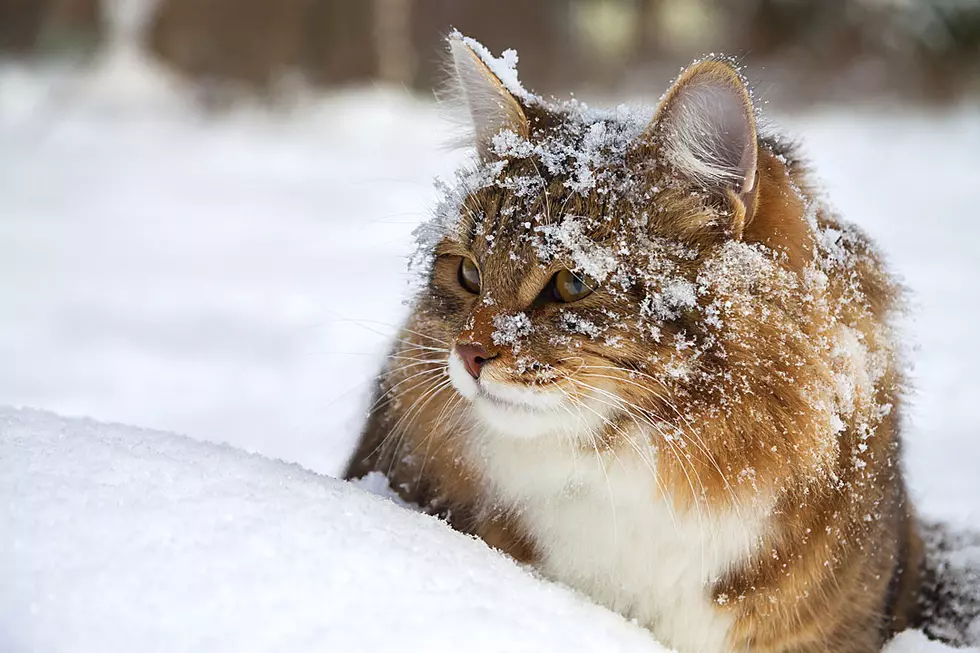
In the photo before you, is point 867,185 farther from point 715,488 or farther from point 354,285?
point 715,488

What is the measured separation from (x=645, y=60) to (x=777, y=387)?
12802 millimetres

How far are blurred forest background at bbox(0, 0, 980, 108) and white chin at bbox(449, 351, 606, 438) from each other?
34.3ft

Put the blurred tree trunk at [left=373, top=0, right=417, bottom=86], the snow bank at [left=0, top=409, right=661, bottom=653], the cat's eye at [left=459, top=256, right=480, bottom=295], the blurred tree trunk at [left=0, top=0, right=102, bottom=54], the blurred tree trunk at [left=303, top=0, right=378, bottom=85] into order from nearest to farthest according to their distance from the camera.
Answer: the snow bank at [left=0, top=409, right=661, bottom=653]
the cat's eye at [left=459, top=256, right=480, bottom=295]
the blurred tree trunk at [left=373, top=0, right=417, bottom=86]
the blurred tree trunk at [left=303, top=0, right=378, bottom=85]
the blurred tree trunk at [left=0, top=0, right=102, bottom=54]

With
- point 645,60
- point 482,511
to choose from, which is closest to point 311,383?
point 482,511

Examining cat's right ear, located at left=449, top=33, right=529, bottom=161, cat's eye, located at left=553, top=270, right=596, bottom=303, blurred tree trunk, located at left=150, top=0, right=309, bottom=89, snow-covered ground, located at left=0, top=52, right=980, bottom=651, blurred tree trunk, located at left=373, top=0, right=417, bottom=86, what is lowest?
snow-covered ground, located at left=0, top=52, right=980, bottom=651

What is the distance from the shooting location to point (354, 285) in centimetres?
604

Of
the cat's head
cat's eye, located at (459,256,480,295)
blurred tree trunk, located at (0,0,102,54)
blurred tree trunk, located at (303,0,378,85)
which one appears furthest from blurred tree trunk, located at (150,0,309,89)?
the cat's head

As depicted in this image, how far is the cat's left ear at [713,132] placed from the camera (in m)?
1.73

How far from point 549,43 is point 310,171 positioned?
497cm

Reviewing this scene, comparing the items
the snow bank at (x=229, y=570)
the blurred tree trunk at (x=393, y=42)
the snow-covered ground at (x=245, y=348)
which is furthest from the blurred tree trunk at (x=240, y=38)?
the snow bank at (x=229, y=570)

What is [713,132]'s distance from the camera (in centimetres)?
178

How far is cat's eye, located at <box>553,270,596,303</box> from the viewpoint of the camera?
174cm

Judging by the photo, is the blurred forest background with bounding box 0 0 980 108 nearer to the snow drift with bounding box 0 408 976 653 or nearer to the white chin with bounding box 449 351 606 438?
the white chin with bounding box 449 351 606 438

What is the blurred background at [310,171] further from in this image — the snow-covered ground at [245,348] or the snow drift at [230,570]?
the snow drift at [230,570]
